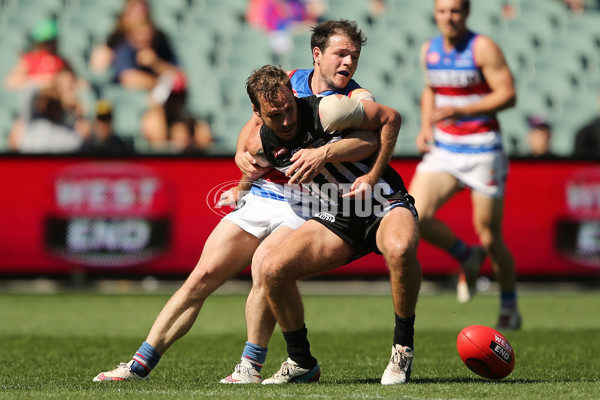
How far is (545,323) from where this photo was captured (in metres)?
8.96

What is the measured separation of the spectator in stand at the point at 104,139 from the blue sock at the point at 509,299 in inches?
198

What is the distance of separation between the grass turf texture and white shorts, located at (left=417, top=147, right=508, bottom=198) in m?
1.23

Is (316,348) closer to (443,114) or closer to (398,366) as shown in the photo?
(443,114)

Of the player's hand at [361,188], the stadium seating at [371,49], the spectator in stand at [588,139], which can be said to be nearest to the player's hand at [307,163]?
the player's hand at [361,188]

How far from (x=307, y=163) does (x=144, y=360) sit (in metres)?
1.39

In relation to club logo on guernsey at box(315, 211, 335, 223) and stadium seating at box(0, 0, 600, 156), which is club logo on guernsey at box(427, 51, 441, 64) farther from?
stadium seating at box(0, 0, 600, 156)

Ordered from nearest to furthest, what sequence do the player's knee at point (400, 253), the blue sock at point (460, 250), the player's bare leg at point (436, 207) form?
the player's knee at point (400, 253), the player's bare leg at point (436, 207), the blue sock at point (460, 250)

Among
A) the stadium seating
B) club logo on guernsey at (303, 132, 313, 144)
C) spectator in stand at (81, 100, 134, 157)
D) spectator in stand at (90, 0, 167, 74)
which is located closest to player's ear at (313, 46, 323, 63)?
club logo on guernsey at (303, 132, 313, 144)

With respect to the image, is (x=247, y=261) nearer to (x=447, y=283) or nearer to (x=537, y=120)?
(x=447, y=283)

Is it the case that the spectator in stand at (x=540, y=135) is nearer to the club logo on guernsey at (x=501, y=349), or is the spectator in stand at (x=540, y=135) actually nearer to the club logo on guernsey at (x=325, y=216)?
the club logo on guernsey at (x=501, y=349)

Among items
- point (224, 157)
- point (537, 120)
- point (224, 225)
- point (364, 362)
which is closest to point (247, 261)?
point (224, 225)

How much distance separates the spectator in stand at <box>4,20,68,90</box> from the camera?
13.3 meters

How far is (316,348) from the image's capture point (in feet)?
23.9

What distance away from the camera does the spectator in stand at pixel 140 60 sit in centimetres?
1355
